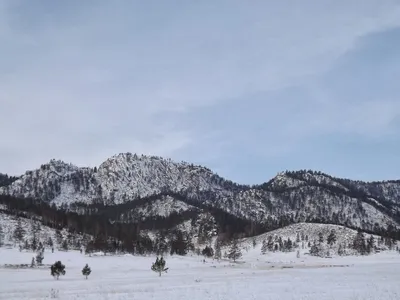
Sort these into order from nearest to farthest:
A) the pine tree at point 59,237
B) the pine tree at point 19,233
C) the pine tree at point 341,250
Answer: the pine tree at point 19,233, the pine tree at point 59,237, the pine tree at point 341,250

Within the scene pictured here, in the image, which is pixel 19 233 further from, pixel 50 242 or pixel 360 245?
pixel 360 245

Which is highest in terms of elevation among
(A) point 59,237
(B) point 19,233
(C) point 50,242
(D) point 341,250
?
(B) point 19,233

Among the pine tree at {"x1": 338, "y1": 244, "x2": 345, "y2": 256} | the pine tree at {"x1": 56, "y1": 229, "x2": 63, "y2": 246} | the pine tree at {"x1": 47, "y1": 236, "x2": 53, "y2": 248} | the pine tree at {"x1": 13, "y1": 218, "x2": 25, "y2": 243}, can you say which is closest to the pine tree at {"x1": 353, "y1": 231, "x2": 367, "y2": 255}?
the pine tree at {"x1": 338, "y1": 244, "x2": 345, "y2": 256}

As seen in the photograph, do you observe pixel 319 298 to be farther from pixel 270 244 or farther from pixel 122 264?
pixel 270 244

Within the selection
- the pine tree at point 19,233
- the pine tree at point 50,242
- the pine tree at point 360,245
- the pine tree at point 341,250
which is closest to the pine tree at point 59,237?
the pine tree at point 50,242

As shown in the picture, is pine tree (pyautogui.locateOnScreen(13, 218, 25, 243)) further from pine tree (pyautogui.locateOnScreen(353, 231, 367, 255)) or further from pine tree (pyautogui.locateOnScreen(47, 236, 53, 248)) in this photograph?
pine tree (pyautogui.locateOnScreen(353, 231, 367, 255))

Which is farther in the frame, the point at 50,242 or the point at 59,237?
the point at 59,237

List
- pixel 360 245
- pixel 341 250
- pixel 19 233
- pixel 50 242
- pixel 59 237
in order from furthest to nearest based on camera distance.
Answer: pixel 341 250 < pixel 360 245 < pixel 59 237 < pixel 19 233 < pixel 50 242

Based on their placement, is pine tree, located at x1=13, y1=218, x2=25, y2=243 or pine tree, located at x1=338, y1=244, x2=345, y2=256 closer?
pine tree, located at x1=13, y1=218, x2=25, y2=243

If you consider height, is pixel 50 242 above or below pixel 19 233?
below

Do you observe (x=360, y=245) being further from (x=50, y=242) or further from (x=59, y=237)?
(x=59, y=237)

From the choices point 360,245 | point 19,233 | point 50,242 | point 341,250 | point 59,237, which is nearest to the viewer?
point 50,242

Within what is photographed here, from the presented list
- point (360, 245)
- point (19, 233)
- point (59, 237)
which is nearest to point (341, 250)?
point (360, 245)

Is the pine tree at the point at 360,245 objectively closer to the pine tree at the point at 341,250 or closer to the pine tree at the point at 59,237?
the pine tree at the point at 341,250
